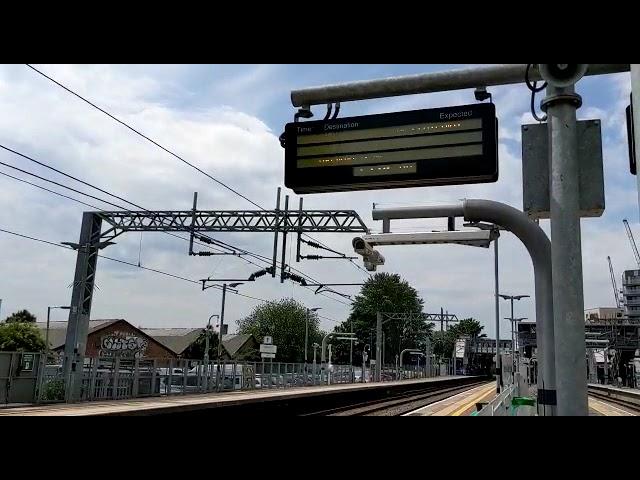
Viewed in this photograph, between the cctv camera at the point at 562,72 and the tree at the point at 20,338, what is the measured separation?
48.1 m

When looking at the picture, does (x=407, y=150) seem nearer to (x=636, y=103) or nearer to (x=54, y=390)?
(x=636, y=103)

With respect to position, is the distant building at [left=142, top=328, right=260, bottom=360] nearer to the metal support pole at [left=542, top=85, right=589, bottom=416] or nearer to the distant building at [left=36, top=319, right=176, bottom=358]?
the distant building at [left=36, top=319, right=176, bottom=358]

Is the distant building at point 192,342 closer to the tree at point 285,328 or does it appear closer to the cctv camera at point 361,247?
the tree at point 285,328

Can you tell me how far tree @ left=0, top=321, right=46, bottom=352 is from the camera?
152 ft

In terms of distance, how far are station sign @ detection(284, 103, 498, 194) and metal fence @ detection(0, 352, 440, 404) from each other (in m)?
17.7

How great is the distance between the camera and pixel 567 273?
302cm

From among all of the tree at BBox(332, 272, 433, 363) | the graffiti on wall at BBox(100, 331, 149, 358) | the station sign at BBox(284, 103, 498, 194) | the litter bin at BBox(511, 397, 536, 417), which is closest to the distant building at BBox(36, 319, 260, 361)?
the graffiti on wall at BBox(100, 331, 149, 358)

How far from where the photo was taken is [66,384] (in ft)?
70.3

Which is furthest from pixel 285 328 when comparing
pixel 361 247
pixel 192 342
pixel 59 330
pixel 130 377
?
pixel 361 247

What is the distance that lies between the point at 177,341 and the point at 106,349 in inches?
985
